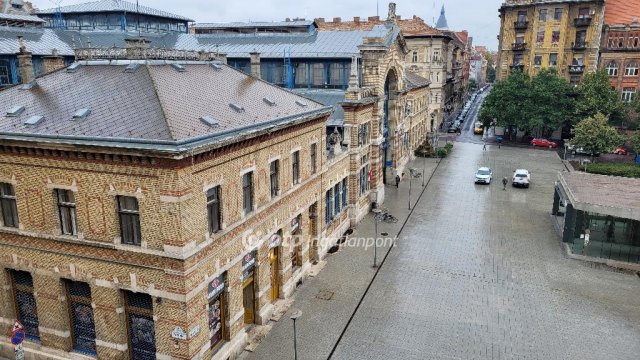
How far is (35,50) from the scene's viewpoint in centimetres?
3794

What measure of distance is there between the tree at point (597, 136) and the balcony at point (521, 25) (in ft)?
81.1

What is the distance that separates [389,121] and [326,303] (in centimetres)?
2443

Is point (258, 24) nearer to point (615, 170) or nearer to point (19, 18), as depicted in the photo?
point (19, 18)

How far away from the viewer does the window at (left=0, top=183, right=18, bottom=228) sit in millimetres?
17078

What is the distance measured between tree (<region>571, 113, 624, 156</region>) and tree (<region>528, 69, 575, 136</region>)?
10.4 metres

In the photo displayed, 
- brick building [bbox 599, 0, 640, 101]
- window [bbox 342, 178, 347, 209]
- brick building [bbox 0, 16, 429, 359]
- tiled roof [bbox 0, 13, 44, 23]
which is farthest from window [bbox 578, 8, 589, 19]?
tiled roof [bbox 0, 13, 44, 23]

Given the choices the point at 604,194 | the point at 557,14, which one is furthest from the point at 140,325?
the point at 557,14

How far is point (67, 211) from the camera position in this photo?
1627 cm

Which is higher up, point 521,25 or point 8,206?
point 521,25

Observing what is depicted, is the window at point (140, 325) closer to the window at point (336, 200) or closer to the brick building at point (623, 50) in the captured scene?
A: the window at point (336, 200)

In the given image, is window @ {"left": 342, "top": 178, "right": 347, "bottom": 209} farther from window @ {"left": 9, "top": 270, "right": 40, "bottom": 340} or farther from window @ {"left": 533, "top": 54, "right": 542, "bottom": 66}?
window @ {"left": 533, "top": 54, "right": 542, "bottom": 66}

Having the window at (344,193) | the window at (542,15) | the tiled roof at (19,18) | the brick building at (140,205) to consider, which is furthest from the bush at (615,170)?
the tiled roof at (19,18)

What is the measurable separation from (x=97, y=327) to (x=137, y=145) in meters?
7.47

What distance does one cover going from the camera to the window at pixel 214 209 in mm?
16433
